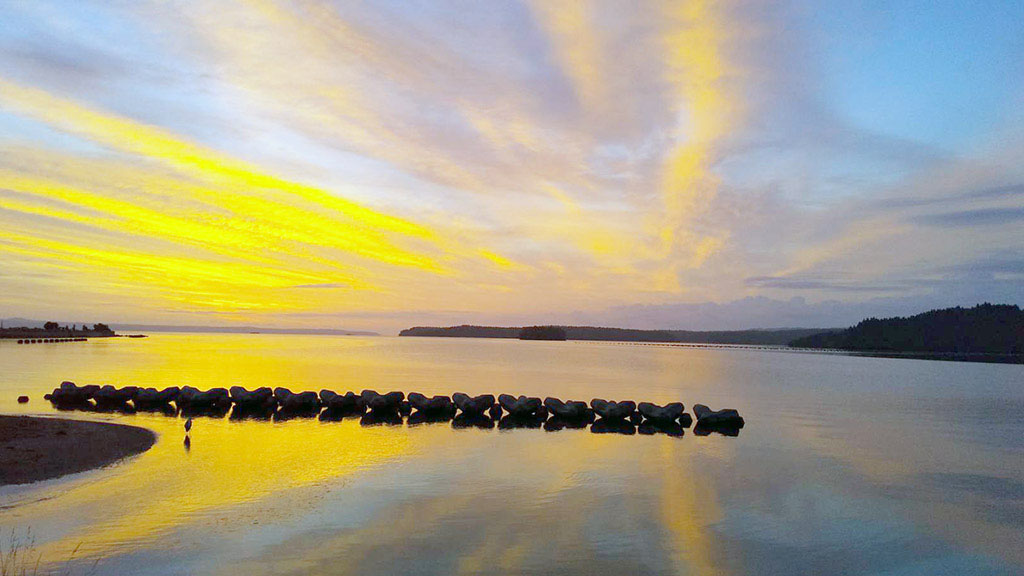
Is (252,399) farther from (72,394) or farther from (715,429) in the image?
(715,429)

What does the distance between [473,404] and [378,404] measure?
4.77 meters

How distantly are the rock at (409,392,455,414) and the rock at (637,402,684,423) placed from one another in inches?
377

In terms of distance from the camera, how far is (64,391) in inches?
1287

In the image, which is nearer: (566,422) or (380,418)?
(380,418)

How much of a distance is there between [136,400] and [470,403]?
1723 centimetres

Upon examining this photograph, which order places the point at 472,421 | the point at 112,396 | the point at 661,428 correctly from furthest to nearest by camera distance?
the point at 112,396, the point at 472,421, the point at 661,428

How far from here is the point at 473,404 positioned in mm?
30969

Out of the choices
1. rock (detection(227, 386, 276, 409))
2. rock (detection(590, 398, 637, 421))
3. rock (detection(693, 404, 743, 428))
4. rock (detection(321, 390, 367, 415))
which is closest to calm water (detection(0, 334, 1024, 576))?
rock (detection(693, 404, 743, 428))

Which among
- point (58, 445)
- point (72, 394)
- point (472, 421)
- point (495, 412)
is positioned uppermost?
point (58, 445)

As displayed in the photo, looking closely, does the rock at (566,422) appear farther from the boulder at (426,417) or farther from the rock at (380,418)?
the rock at (380,418)

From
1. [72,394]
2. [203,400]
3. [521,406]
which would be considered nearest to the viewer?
[521,406]

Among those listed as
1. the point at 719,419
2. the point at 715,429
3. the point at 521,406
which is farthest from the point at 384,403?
the point at 719,419

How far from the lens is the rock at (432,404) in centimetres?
3100

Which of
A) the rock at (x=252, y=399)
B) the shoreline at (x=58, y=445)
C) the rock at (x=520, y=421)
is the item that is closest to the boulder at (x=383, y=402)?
the rock at (x=252, y=399)
